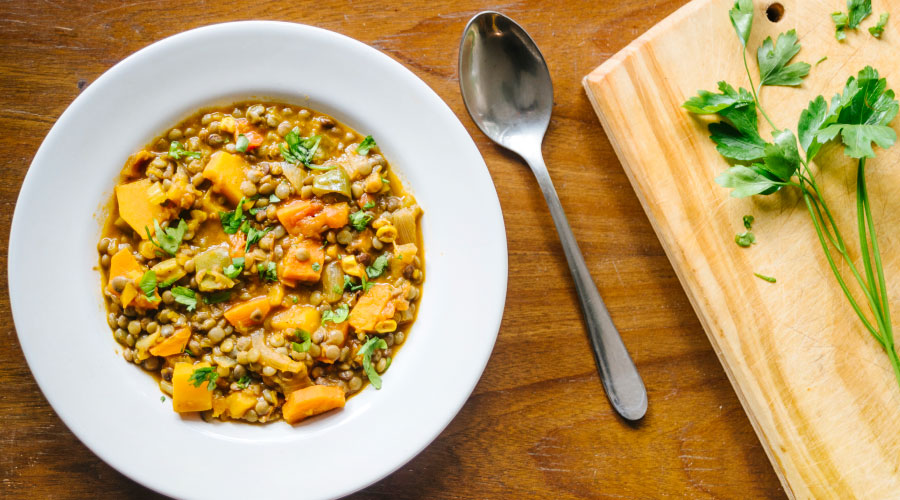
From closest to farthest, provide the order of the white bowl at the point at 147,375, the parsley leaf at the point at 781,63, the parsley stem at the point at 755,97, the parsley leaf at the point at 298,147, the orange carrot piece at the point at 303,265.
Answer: the white bowl at the point at 147,375 → the orange carrot piece at the point at 303,265 → the parsley leaf at the point at 298,147 → the parsley stem at the point at 755,97 → the parsley leaf at the point at 781,63

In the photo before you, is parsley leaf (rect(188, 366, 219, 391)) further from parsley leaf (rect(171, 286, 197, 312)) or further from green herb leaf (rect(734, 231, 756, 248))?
green herb leaf (rect(734, 231, 756, 248))

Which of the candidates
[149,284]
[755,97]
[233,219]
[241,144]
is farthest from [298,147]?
[755,97]

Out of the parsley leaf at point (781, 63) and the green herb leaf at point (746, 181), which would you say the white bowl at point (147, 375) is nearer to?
the green herb leaf at point (746, 181)

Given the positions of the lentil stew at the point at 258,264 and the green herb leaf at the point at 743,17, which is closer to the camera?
the lentil stew at the point at 258,264

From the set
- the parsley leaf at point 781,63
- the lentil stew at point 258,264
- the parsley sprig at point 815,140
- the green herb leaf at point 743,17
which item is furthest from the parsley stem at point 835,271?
the lentil stew at point 258,264

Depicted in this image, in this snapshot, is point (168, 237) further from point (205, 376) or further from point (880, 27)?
point (880, 27)

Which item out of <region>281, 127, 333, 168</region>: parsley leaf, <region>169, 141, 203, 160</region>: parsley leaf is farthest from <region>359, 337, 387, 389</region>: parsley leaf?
<region>169, 141, 203, 160</region>: parsley leaf
